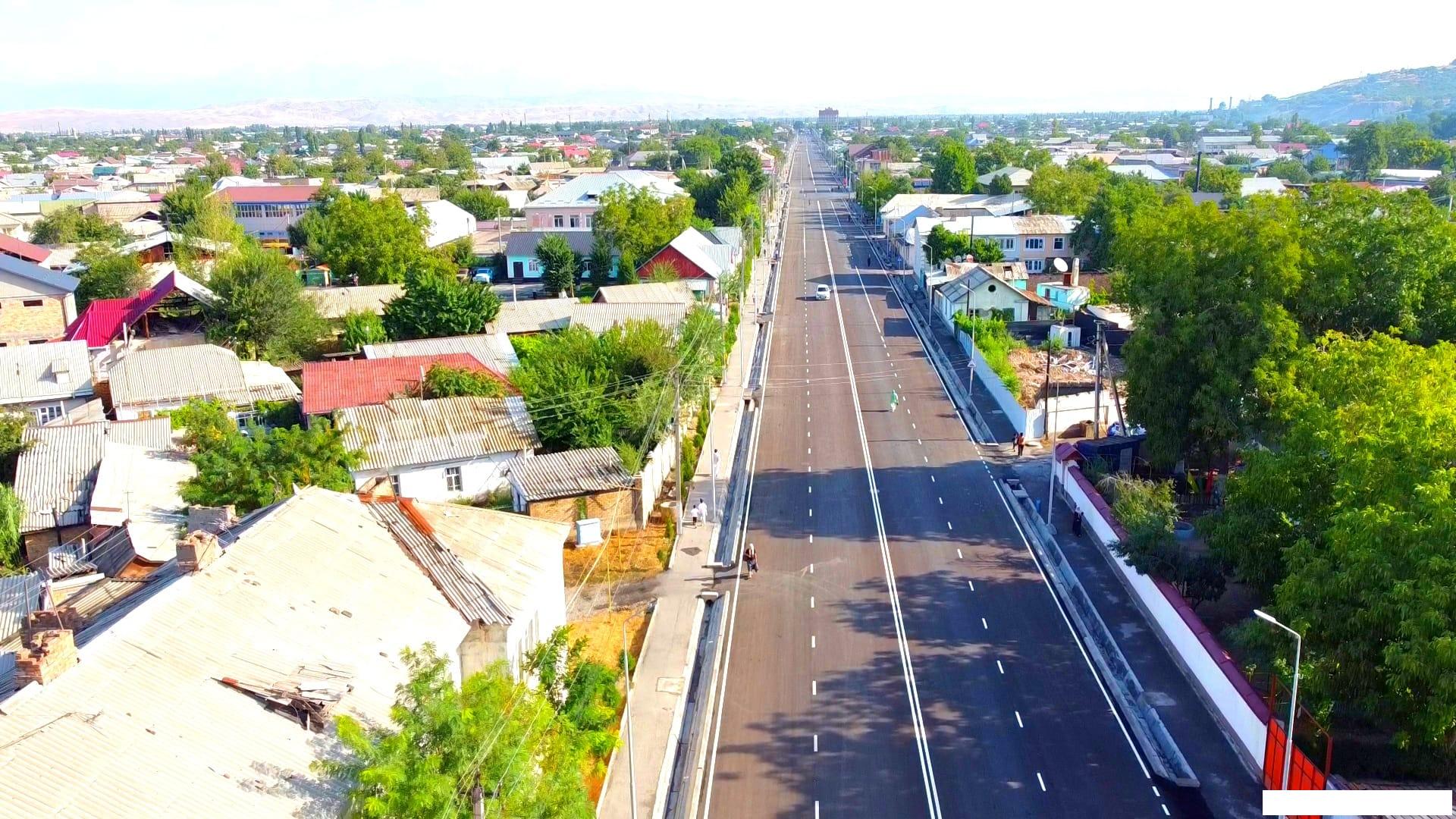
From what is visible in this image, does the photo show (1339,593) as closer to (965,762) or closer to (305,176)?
(965,762)

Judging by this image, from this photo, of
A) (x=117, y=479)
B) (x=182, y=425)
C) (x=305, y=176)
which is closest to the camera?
(x=117, y=479)

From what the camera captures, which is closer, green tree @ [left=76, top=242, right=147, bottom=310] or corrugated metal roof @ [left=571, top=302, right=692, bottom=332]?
corrugated metal roof @ [left=571, top=302, right=692, bottom=332]

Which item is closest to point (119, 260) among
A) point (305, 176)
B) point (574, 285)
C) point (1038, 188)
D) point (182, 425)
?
point (574, 285)

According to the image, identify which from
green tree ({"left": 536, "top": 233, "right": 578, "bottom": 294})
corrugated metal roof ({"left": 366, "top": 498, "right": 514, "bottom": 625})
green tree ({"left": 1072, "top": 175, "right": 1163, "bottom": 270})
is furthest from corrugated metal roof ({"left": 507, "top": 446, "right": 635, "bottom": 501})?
green tree ({"left": 1072, "top": 175, "right": 1163, "bottom": 270})

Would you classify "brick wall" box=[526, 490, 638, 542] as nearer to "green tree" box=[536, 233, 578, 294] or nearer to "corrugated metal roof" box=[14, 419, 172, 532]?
"corrugated metal roof" box=[14, 419, 172, 532]

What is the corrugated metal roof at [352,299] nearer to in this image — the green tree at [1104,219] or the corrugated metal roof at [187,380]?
the corrugated metal roof at [187,380]

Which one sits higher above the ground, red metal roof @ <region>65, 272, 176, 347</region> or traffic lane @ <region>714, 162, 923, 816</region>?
red metal roof @ <region>65, 272, 176, 347</region>

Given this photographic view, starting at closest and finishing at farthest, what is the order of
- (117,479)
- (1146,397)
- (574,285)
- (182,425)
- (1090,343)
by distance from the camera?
(117,479) < (1146,397) < (182,425) < (1090,343) < (574,285)
